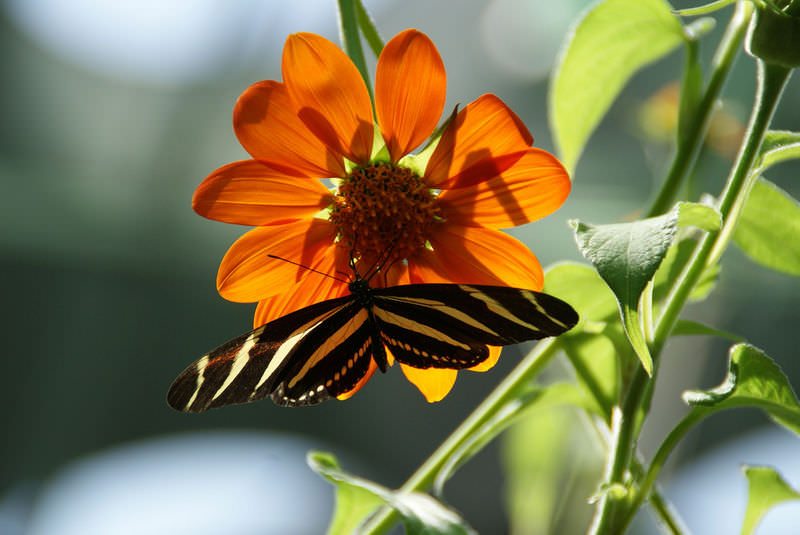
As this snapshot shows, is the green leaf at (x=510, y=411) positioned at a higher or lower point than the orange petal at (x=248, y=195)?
lower

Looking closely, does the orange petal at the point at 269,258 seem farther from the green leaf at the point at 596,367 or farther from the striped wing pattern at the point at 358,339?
the green leaf at the point at 596,367

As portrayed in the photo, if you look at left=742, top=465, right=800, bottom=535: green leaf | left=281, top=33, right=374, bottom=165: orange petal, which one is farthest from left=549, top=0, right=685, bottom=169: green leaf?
left=742, top=465, right=800, bottom=535: green leaf

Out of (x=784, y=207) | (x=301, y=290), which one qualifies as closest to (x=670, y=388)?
(x=784, y=207)

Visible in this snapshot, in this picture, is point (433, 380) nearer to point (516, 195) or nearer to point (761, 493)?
point (516, 195)

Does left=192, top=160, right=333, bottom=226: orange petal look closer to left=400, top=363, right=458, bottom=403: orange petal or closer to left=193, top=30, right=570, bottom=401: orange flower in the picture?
left=193, top=30, right=570, bottom=401: orange flower

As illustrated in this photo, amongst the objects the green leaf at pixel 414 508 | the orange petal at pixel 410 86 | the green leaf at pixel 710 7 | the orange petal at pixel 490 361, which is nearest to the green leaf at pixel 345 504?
Answer: the green leaf at pixel 414 508

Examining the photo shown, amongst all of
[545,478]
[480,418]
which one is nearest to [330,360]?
[480,418]

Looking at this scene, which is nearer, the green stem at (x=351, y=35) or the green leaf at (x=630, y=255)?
the green leaf at (x=630, y=255)
